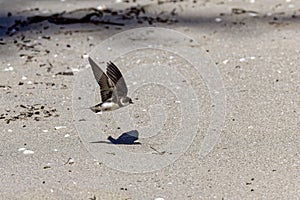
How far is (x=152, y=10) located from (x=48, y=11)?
0.96m

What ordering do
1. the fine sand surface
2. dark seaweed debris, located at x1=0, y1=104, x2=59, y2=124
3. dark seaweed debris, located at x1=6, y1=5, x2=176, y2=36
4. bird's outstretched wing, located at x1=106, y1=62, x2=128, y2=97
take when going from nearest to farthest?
the fine sand surface
bird's outstretched wing, located at x1=106, y1=62, x2=128, y2=97
dark seaweed debris, located at x1=0, y1=104, x2=59, y2=124
dark seaweed debris, located at x1=6, y1=5, x2=176, y2=36

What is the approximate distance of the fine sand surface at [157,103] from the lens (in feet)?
14.6

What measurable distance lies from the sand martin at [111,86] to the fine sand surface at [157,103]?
0.25 meters

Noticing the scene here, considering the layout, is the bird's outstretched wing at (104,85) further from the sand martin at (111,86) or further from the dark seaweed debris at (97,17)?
the dark seaweed debris at (97,17)

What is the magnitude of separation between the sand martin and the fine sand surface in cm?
25

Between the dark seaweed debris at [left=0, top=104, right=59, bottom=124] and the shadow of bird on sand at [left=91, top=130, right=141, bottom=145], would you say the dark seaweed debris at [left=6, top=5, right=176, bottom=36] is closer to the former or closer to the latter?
the dark seaweed debris at [left=0, top=104, right=59, bottom=124]

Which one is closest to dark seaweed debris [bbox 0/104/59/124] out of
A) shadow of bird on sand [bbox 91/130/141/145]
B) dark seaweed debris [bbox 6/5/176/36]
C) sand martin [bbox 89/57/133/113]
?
shadow of bird on sand [bbox 91/130/141/145]

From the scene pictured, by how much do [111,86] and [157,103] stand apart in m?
0.88

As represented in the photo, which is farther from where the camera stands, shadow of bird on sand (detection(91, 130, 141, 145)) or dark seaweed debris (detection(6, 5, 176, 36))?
dark seaweed debris (detection(6, 5, 176, 36))

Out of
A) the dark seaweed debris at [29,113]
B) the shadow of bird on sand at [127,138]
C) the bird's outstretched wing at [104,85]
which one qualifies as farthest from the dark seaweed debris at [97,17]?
the bird's outstretched wing at [104,85]

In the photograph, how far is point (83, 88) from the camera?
6.07m

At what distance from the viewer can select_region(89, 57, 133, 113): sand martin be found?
15.8 ft

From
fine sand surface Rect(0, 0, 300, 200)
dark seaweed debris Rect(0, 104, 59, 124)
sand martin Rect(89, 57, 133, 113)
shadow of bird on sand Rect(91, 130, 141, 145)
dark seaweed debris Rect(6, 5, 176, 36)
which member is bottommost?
dark seaweed debris Rect(0, 104, 59, 124)

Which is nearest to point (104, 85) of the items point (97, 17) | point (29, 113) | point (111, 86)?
point (111, 86)
